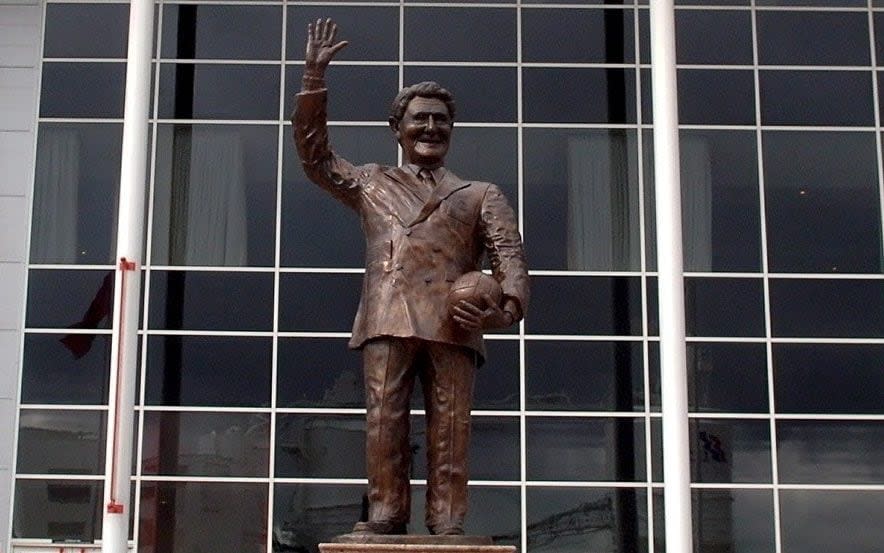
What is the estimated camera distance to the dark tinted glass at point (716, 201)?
1816 cm

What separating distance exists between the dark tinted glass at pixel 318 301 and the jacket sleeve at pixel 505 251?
9.39 m

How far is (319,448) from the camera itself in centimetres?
1744

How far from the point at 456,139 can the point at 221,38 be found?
316 centimetres

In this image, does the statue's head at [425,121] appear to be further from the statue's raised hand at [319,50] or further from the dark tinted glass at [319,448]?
the dark tinted glass at [319,448]

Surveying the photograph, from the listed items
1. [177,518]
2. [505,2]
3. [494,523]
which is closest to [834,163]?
[505,2]

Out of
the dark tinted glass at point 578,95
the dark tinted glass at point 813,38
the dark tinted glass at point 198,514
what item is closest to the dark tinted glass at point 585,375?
the dark tinted glass at point 578,95

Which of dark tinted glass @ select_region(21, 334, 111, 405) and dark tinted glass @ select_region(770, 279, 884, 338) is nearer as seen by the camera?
dark tinted glass @ select_region(21, 334, 111, 405)

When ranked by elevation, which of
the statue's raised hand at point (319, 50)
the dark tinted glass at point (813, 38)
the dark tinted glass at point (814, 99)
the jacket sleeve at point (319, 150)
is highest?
the dark tinted glass at point (813, 38)

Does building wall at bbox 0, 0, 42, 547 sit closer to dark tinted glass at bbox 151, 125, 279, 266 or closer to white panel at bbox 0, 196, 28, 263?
white panel at bbox 0, 196, 28, 263

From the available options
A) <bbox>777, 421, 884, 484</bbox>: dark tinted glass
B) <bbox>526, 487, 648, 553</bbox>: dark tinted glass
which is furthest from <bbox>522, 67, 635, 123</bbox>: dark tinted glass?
<bbox>526, 487, 648, 553</bbox>: dark tinted glass

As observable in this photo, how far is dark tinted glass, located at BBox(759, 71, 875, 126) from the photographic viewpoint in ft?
61.0

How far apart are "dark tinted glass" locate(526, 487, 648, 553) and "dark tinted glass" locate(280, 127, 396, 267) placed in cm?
356

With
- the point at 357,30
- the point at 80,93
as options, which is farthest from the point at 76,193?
the point at 357,30

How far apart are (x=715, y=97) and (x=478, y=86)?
9.50 feet
